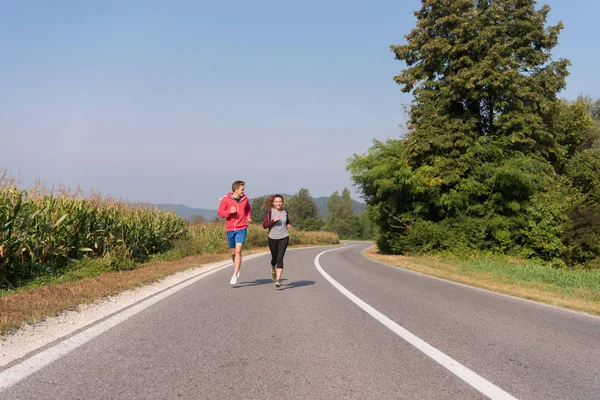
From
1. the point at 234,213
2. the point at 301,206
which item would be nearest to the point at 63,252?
the point at 234,213

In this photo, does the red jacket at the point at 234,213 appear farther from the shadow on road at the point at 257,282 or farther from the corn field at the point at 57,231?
the corn field at the point at 57,231

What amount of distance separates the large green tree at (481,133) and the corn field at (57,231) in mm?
14010

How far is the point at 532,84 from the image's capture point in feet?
70.8

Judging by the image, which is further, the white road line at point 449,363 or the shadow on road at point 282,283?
the shadow on road at point 282,283

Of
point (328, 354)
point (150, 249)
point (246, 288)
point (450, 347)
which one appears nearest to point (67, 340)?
point (328, 354)

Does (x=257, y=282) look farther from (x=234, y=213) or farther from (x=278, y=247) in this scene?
(x=234, y=213)

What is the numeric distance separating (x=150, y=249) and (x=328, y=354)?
45.6ft

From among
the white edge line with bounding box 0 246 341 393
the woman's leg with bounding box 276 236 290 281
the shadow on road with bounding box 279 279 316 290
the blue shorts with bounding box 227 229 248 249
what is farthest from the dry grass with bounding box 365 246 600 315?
the white edge line with bounding box 0 246 341 393

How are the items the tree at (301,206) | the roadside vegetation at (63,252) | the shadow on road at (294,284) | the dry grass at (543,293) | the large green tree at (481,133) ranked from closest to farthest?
the roadside vegetation at (63,252) → the dry grass at (543,293) → the shadow on road at (294,284) → the large green tree at (481,133) → the tree at (301,206)

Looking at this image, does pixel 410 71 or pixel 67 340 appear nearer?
pixel 67 340

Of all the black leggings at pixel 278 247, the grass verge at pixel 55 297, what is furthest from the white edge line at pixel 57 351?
the black leggings at pixel 278 247

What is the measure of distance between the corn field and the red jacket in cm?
409

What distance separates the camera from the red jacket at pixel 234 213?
859 centimetres

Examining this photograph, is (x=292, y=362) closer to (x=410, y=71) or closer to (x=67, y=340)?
(x=67, y=340)
